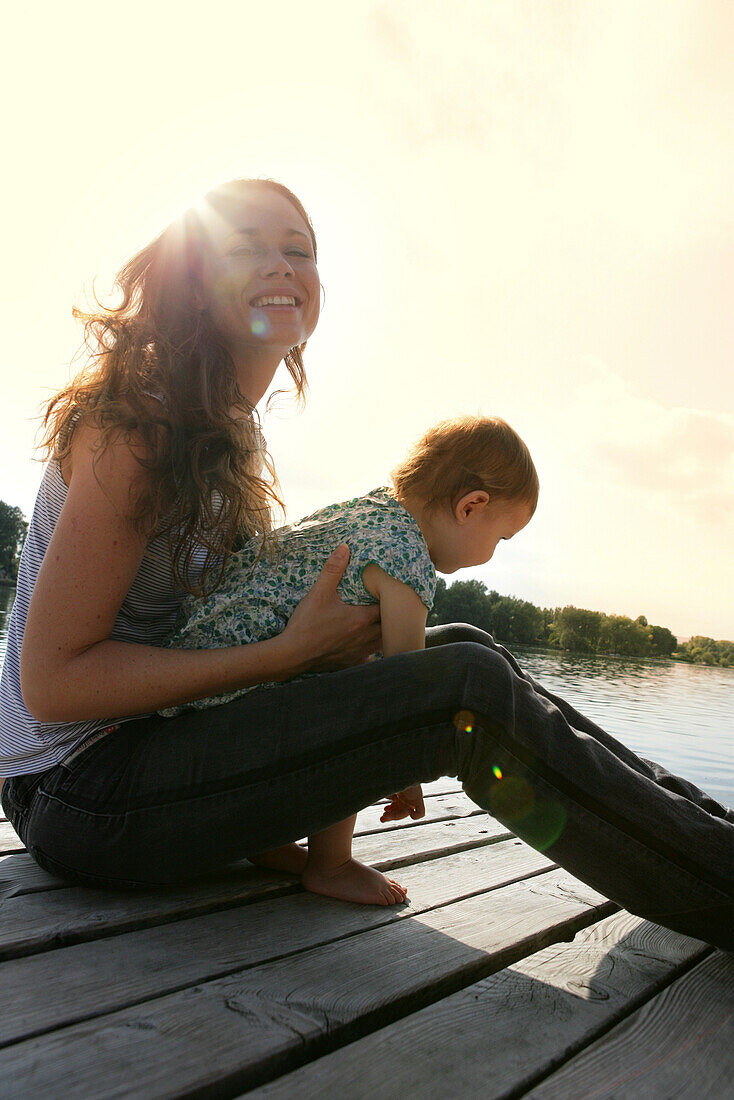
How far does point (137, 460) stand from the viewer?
5.05 feet

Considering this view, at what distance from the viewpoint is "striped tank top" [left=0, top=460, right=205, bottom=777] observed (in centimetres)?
162

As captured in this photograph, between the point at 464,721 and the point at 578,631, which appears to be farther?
the point at 578,631

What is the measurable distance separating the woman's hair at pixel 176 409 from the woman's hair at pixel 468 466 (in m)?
0.46

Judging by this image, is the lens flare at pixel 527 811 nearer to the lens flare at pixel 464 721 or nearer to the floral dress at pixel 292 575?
the lens flare at pixel 464 721

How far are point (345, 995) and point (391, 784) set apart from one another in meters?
0.39

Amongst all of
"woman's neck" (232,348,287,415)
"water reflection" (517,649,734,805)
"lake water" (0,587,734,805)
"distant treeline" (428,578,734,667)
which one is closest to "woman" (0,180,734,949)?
"woman's neck" (232,348,287,415)

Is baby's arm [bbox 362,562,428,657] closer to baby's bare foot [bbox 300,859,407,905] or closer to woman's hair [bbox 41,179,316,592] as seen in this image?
woman's hair [bbox 41,179,316,592]

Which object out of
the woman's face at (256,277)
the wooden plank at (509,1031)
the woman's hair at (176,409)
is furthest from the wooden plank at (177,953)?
the woman's face at (256,277)

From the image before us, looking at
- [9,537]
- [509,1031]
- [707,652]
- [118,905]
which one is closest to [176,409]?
[118,905]

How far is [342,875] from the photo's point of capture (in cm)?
179

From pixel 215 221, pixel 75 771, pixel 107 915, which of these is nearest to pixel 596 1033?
pixel 107 915

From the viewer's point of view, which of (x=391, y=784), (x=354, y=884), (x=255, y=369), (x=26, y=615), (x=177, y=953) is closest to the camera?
(x=177, y=953)

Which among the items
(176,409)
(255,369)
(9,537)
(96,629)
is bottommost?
(96,629)

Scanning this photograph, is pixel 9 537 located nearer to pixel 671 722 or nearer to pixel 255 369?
pixel 671 722
